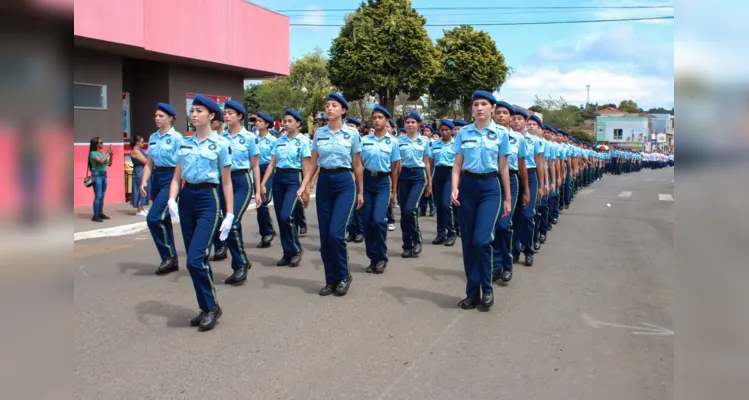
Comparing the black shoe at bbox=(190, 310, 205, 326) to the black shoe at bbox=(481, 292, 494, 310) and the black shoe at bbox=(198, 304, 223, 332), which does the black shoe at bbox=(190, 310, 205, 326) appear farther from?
the black shoe at bbox=(481, 292, 494, 310)

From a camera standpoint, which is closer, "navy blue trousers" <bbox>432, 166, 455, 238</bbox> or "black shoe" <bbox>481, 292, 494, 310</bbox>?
"black shoe" <bbox>481, 292, 494, 310</bbox>

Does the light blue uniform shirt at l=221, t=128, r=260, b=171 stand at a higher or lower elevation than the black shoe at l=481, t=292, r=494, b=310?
higher

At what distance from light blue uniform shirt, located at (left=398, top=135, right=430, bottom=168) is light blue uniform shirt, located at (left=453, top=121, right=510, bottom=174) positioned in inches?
134

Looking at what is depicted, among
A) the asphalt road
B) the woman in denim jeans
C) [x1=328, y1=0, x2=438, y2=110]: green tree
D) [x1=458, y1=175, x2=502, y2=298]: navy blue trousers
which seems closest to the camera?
the asphalt road

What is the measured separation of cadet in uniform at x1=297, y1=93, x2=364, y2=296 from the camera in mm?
6527

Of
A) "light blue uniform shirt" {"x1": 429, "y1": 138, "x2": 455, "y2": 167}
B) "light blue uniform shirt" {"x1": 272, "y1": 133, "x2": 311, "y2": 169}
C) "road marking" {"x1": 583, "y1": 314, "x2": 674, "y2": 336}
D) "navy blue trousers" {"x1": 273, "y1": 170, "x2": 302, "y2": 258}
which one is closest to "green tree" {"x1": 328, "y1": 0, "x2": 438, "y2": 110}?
Result: "light blue uniform shirt" {"x1": 429, "y1": 138, "x2": 455, "y2": 167}

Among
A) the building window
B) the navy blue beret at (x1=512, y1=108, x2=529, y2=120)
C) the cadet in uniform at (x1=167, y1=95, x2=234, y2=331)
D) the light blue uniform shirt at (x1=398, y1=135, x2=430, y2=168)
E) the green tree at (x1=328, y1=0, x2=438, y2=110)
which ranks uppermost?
the green tree at (x1=328, y1=0, x2=438, y2=110)

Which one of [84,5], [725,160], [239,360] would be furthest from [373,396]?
[84,5]

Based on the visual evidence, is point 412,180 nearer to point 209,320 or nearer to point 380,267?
point 380,267

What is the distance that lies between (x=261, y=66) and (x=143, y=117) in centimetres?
429

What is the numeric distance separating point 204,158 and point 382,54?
26.1m

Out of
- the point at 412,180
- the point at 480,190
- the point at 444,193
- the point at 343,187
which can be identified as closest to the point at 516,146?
the point at 480,190

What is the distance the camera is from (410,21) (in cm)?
3116

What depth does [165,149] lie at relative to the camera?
7688mm
